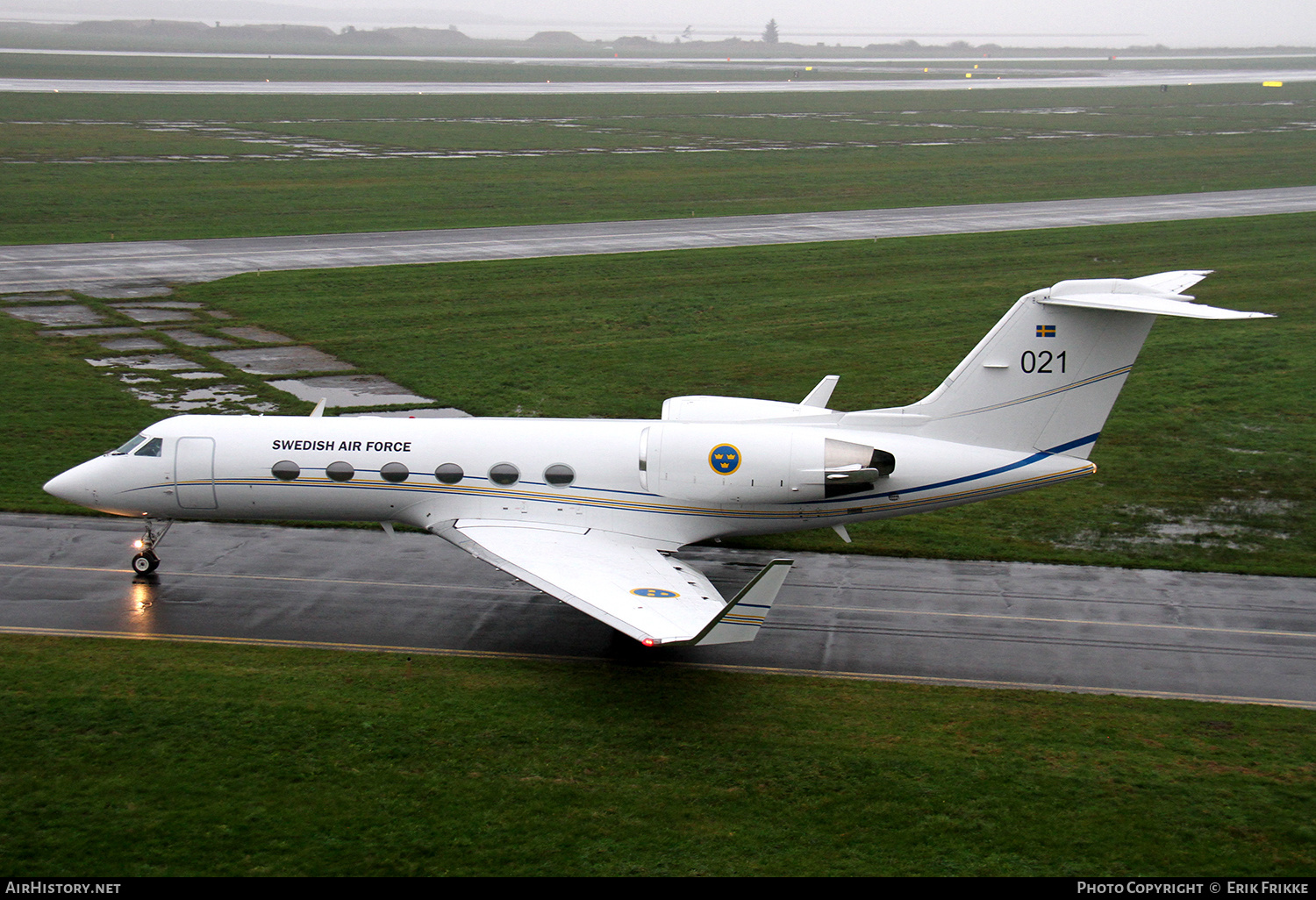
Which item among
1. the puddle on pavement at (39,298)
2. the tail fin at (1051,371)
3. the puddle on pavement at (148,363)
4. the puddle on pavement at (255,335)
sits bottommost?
the puddle on pavement at (148,363)

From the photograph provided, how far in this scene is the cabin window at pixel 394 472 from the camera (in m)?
22.4

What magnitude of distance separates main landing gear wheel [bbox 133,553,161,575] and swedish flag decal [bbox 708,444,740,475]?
11.7 m

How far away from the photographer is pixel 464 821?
49.9 feet

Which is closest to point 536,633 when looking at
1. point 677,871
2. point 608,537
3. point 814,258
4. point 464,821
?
point 608,537

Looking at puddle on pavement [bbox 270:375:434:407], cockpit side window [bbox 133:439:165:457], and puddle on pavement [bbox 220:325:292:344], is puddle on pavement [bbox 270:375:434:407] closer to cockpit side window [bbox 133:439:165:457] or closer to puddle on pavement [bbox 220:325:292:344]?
puddle on pavement [bbox 220:325:292:344]

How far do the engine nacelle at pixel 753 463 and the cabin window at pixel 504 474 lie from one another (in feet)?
8.02

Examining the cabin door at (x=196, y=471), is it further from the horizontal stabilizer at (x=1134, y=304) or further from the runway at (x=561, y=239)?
the runway at (x=561, y=239)

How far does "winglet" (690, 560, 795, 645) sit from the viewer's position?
682 inches

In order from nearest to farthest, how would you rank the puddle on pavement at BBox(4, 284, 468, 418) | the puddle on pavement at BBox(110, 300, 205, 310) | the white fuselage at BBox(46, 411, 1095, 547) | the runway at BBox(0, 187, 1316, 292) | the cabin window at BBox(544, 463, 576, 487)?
the white fuselage at BBox(46, 411, 1095, 547)
the cabin window at BBox(544, 463, 576, 487)
the puddle on pavement at BBox(4, 284, 468, 418)
the puddle on pavement at BBox(110, 300, 205, 310)
the runway at BBox(0, 187, 1316, 292)

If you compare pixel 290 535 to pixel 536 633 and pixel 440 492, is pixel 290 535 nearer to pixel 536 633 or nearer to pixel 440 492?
pixel 440 492

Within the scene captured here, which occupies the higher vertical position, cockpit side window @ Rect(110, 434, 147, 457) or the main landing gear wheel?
cockpit side window @ Rect(110, 434, 147, 457)

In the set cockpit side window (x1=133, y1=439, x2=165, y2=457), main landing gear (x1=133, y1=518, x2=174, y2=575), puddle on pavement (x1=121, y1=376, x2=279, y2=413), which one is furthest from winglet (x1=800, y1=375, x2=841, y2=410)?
puddle on pavement (x1=121, y1=376, x2=279, y2=413)

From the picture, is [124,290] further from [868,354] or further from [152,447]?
[868,354]

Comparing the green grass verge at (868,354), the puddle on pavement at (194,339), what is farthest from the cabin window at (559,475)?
the puddle on pavement at (194,339)
